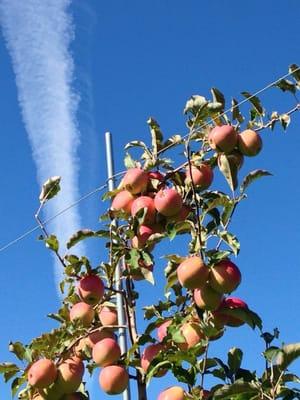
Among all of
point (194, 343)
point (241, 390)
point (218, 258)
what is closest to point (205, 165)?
point (218, 258)

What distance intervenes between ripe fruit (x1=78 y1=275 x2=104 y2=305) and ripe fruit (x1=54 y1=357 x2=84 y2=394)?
233 millimetres

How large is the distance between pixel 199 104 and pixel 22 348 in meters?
1.11

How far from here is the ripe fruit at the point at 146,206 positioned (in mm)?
2426

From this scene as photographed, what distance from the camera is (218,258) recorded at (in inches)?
86.0

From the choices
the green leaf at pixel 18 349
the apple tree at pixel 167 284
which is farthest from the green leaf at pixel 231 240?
the green leaf at pixel 18 349

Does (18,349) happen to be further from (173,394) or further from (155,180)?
(155,180)

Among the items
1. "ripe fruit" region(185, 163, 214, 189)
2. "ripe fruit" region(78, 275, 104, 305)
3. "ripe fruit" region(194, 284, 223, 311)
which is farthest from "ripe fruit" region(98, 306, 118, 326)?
"ripe fruit" region(185, 163, 214, 189)

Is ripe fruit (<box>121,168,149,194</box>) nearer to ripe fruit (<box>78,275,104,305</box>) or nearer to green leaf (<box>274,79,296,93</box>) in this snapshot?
ripe fruit (<box>78,275,104,305</box>)

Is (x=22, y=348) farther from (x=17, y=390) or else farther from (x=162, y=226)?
(x=162, y=226)

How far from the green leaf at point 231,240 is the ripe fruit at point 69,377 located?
678 millimetres

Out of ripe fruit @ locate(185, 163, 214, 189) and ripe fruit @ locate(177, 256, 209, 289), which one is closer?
ripe fruit @ locate(177, 256, 209, 289)

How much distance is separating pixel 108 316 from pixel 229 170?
28.5 inches

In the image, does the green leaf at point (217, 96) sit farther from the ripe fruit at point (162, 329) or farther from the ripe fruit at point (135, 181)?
the ripe fruit at point (162, 329)

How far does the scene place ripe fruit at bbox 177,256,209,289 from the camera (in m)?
2.14
